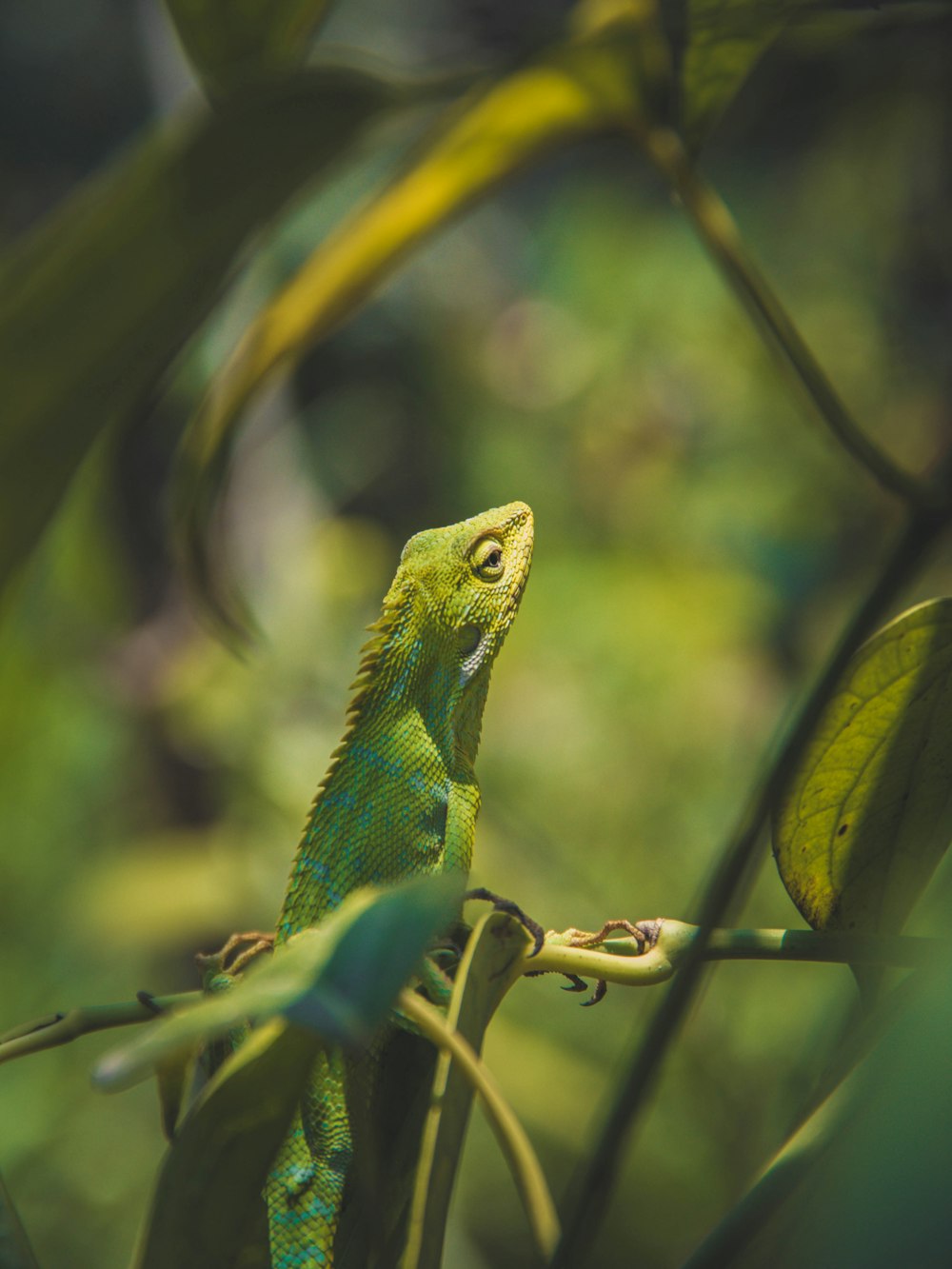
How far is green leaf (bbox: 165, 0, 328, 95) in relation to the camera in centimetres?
67

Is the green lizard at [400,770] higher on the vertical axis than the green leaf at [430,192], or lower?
lower

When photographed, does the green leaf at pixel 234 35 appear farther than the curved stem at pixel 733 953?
Yes

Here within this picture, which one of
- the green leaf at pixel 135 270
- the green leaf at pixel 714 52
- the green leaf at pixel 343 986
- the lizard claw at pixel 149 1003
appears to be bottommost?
the lizard claw at pixel 149 1003

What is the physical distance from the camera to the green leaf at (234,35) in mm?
665

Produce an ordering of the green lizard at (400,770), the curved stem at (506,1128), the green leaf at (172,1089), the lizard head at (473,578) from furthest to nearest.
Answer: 1. the lizard head at (473,578)
2. the green lizard at (400,770)
3. the green leaf at (172,1089)
4. the curved stem at (506,1128)

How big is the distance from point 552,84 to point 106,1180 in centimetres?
227

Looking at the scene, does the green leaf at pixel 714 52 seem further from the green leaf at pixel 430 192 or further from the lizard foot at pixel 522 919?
the lizard foot at pixel 522 919

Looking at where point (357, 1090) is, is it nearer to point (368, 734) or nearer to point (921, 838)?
point (921, 838)

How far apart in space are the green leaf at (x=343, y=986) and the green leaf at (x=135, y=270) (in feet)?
0.63

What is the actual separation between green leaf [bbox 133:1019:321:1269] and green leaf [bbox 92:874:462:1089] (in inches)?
4.3

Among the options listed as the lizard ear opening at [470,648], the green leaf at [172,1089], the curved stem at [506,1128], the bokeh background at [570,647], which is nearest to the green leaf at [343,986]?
the curved stem at [506,1128]

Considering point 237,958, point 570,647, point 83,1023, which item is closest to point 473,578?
point 237,958

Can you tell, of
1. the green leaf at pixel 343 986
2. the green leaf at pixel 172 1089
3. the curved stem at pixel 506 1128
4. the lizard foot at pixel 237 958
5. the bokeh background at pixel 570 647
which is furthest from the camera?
the bokeh background at pixel 570 647

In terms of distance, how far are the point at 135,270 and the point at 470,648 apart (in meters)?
0.94
